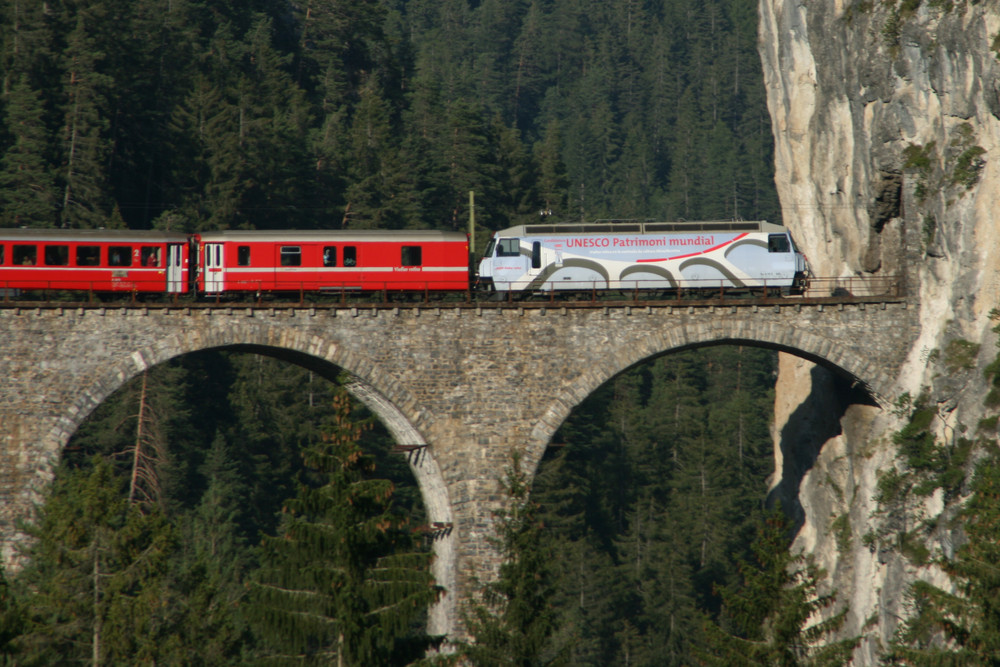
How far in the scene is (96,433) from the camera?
220 ft

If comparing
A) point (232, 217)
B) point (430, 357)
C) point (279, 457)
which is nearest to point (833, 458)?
point (430, 357)

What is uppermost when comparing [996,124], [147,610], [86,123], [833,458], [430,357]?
[86,123]

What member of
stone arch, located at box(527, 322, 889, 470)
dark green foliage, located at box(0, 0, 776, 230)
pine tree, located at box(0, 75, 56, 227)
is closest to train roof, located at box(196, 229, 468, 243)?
stone arch, located at box(527, 322, 889, 470)

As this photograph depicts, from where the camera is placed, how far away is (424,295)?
46750 millimetres

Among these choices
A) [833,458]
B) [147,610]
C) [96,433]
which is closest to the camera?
[147,610]

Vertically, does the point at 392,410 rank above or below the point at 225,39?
below

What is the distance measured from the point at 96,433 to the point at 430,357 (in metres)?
33.2

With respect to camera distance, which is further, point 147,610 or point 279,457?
point 279,457

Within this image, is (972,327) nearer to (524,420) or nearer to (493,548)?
(524,420)

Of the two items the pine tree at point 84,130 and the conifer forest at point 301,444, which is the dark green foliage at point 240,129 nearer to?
the pine tree at point 84,130

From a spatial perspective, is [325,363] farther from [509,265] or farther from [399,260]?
[509,265]

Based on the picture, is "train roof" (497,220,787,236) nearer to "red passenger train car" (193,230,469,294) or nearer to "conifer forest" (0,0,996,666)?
"red passenger train car" (193,230,469,294)

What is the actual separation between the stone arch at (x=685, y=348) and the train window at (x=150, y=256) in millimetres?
16479

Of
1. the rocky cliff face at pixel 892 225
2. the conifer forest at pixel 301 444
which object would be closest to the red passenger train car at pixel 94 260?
the conifer forest at pixel 301 444
